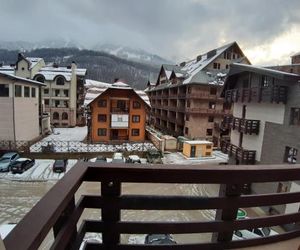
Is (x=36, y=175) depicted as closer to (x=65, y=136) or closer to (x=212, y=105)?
(x=65, y=136)

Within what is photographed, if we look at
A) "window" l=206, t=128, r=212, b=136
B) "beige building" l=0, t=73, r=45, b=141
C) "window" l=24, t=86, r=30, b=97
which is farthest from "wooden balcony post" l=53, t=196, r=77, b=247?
"window" l=206, t=128, r=212, b=136

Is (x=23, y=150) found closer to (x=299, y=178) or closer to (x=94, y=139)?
(x=94, y=139)

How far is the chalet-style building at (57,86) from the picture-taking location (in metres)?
38.3

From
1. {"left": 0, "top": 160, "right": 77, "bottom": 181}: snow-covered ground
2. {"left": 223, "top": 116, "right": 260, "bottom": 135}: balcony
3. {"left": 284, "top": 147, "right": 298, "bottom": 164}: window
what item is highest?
{"left": 223, "top": 116, "right": 260, "bottom": 135}: balcony

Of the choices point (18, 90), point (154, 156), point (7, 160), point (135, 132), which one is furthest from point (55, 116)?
point (154, 156)

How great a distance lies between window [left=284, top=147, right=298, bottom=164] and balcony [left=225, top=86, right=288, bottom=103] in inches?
111

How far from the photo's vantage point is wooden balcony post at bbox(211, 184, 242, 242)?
220cm

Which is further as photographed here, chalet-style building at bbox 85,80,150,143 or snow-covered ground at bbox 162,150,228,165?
chalet-style building at bbox 85,80,150,143

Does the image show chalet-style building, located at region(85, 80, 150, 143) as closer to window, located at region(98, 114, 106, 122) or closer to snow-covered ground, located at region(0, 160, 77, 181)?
window, located at region(98, 114, 106, 122)

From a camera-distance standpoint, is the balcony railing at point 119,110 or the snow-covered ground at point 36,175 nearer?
the snow-covered ground at point 36,175

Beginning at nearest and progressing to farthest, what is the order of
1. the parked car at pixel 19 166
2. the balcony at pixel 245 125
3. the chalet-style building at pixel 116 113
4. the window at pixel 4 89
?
the balcony at pixel 245 125
the parked car at pixel 19 166
the window at pixel 4 89
the chalet-style building at pixel 116 113

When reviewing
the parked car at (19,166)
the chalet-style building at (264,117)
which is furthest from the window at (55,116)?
the chalet-style building at (264,117)

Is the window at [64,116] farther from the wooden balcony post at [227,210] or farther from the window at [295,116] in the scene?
the wooden balcony post at [227,210]

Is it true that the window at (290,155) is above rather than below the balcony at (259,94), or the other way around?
below
